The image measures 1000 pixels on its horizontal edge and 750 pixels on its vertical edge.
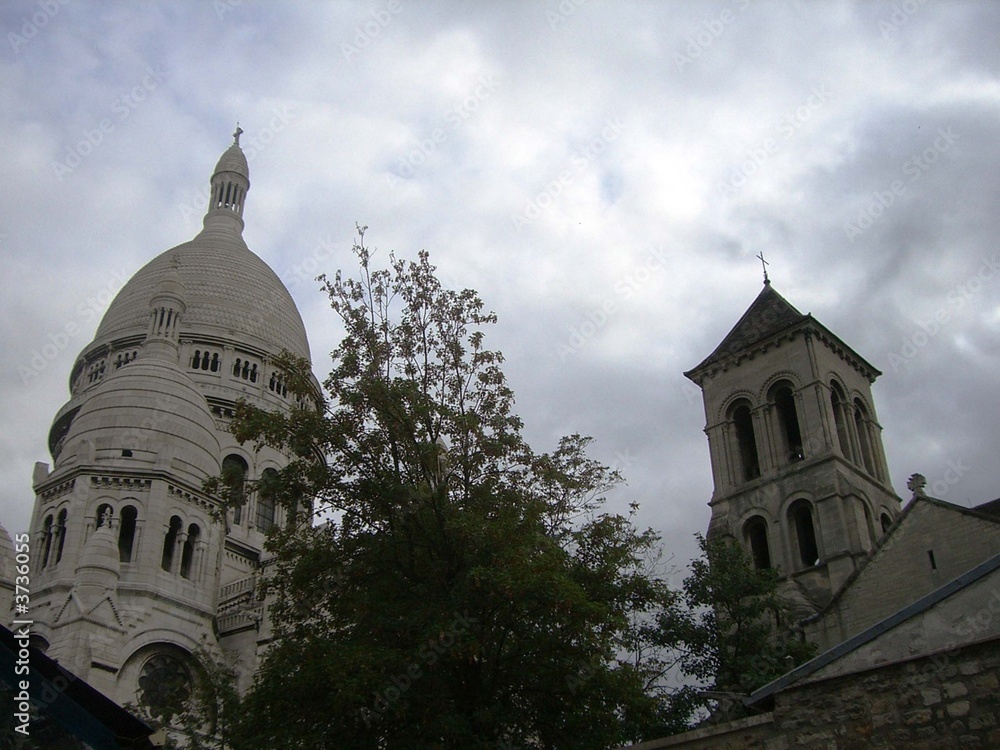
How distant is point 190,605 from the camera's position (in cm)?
3522

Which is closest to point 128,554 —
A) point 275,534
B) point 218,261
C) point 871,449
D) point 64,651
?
point 64,651

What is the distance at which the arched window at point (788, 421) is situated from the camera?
34.3 metres

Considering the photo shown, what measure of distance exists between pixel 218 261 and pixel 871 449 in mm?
44150

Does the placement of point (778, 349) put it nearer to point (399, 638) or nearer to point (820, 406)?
point (820, 406)

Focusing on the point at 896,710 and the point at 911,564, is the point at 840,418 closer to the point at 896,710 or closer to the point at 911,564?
the point at 911,564

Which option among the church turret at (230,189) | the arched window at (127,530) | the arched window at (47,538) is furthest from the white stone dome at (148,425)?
the church turret at (230,189)

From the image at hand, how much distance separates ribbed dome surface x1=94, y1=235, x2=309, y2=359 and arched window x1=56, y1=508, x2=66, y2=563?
22207 mm

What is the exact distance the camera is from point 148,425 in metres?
39.3

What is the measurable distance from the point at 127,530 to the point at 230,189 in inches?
1744

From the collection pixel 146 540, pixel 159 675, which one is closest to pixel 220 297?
pixel 146 540

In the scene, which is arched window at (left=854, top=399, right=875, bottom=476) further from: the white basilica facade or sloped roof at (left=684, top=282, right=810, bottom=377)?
the white basilica facade

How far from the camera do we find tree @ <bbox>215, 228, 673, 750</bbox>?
1422 cm

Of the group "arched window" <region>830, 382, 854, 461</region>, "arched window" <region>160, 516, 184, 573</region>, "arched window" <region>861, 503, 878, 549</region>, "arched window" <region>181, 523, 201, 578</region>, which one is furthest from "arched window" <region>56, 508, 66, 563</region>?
"arched window" <region>861, 503, 878, 549</region>

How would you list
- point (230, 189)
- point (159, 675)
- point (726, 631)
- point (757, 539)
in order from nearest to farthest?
1. point (726, 631)
2. point (159, 675)
3. point (757, 539)
4. point (230, 189)
